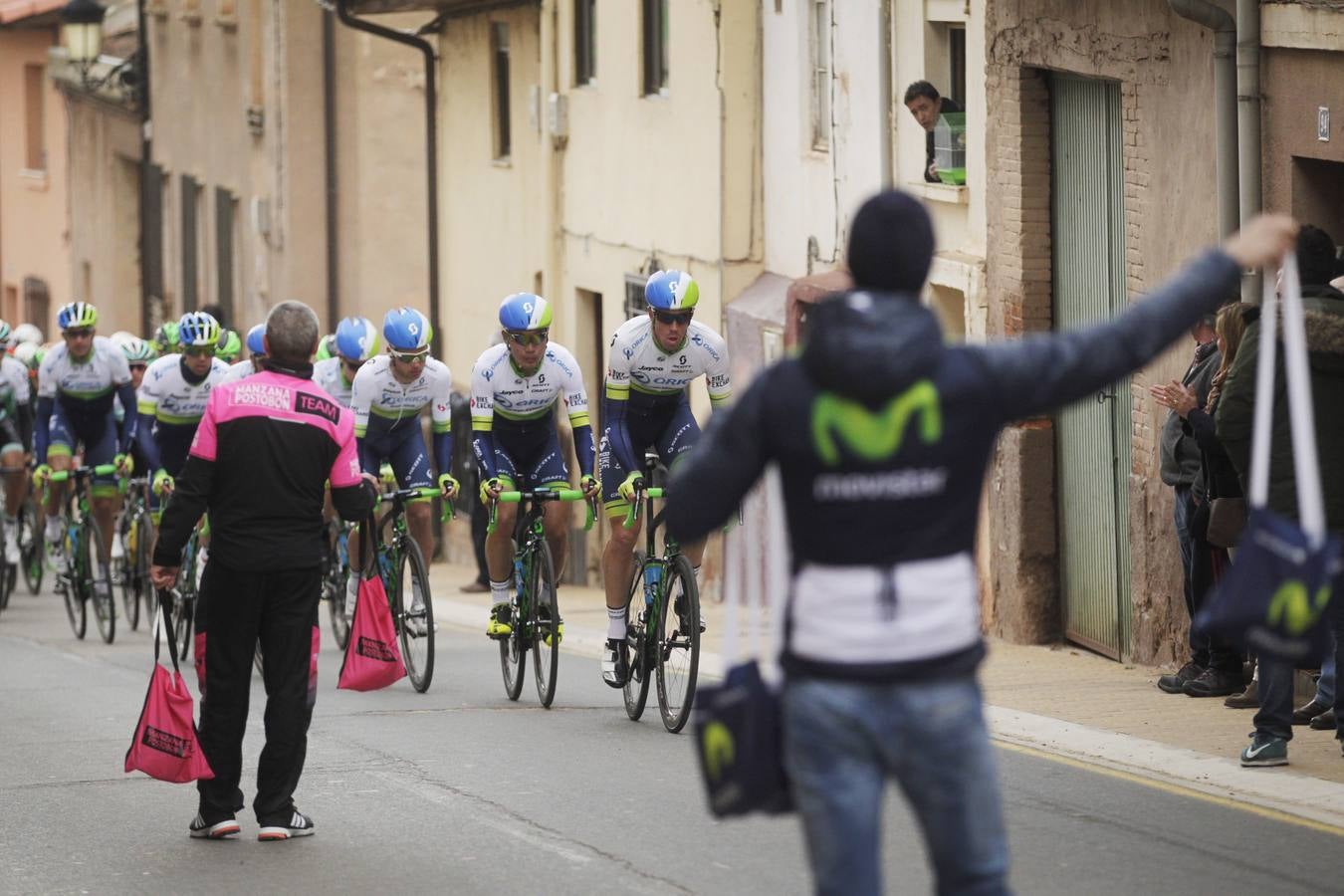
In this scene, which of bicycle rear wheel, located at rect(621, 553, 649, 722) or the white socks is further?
the white socks

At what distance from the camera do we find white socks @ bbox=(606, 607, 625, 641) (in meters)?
11.9

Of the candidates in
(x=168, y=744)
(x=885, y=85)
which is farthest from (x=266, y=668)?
(x=885, y=85)

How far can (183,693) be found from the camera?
8984mm

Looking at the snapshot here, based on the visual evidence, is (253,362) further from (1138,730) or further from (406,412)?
(1138,730)

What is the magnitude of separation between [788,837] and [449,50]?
2201 cm

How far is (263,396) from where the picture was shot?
8.87 meters

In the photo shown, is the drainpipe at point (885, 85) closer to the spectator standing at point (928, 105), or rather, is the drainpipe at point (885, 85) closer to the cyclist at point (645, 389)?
the spectator standing at point (928, 105)

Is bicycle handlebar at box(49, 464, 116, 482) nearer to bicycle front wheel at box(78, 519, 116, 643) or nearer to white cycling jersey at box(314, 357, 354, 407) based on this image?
bicycle front wheel at box(78, 519, 116, 643)

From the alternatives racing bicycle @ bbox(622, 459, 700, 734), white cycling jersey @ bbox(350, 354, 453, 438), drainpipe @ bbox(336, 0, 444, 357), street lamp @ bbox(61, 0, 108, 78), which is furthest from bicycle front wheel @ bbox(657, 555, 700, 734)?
street lamp @ bbox(61, 0, 108, 78)

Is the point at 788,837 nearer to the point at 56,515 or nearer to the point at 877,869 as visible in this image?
the point at 877,869

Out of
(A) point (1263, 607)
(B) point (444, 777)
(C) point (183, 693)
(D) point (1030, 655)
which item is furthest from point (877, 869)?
(D) point (1030, 655)

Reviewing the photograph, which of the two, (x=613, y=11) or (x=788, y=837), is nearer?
(x=788, y=837)

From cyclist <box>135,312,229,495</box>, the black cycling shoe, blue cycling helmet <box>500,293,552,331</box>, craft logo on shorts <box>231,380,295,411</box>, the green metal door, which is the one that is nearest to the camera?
craft logo on shorts <box>231,380,295,411</box>

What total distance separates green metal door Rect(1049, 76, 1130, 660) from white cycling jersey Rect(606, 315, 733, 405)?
131 inches
